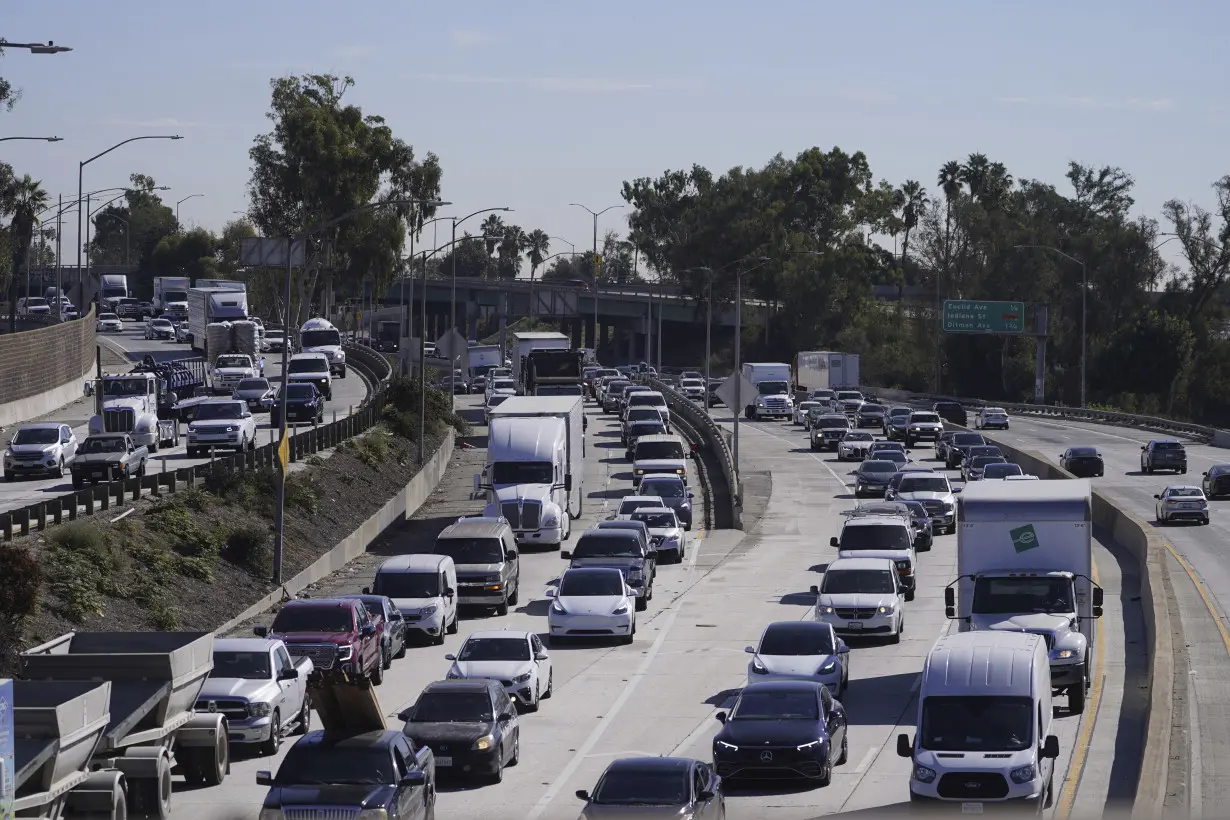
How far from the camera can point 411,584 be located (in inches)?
1371

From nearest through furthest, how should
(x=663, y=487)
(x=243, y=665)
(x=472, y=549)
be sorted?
(x=243, y=665) < (x=472, y=549) < (x=663, y=487)

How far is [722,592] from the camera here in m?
42.4

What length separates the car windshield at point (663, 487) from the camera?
54750 mm

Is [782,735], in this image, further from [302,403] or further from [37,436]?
[302,403]

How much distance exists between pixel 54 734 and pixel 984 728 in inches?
400

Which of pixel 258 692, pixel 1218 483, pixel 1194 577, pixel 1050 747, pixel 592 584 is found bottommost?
pixel 1194 577

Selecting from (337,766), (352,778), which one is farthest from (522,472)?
(352,778)

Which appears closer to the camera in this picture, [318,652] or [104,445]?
[318,652]

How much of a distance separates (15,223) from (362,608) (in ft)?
274

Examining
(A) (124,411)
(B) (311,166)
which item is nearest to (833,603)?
(A) (124,411)

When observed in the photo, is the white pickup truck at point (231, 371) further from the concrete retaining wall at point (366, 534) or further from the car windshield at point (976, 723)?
the car windshield at point (976, 723)

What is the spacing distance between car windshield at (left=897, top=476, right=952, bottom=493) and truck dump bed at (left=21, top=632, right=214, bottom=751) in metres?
34.9

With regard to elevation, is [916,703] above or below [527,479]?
below

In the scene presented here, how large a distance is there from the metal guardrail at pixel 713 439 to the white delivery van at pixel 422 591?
22.4 m
